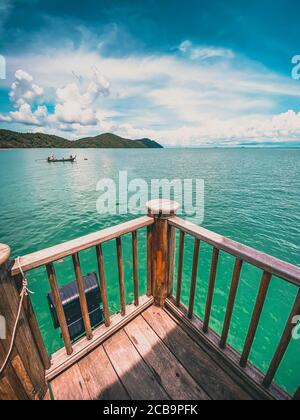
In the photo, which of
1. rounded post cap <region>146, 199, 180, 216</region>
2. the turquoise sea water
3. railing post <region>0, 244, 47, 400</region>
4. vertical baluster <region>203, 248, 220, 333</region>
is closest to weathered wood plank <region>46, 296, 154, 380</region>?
railing post <region>0, 244, 47, 400</region>

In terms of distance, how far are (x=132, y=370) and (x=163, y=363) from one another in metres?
0.34

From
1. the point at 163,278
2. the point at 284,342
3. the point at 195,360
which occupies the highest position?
the point at 284,342

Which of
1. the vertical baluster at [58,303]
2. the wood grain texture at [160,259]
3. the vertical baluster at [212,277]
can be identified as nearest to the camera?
the vertical baluster at [58,303]

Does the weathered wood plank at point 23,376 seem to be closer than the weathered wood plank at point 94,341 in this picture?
Yes

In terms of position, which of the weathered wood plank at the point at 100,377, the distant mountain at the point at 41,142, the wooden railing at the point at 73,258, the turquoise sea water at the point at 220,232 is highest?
the distant mountain at the point at 41,142

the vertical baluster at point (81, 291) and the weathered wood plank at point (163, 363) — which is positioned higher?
the vertical baluster at point (81, 291)

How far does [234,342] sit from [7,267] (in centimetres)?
504

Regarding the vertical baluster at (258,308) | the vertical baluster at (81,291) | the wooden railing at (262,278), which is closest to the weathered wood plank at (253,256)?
the wooden railing at (262,278)

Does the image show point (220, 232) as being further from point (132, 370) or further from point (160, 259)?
point (132, 370)

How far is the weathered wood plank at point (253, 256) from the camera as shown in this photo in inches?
51.1

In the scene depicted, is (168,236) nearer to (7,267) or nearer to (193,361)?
(193,361)

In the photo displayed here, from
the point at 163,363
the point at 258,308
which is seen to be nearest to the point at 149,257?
the point at 163,363

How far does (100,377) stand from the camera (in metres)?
1.90

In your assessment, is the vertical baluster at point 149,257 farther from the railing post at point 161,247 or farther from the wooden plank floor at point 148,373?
the wooden plank floor at point 148,373
